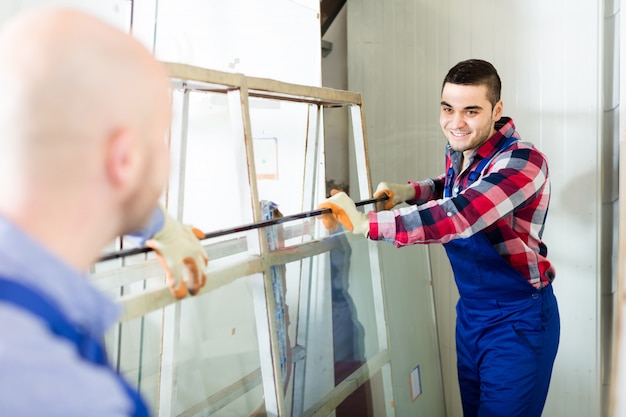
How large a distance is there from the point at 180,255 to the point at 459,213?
746 mm

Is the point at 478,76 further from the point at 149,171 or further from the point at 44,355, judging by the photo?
the point at 44,355

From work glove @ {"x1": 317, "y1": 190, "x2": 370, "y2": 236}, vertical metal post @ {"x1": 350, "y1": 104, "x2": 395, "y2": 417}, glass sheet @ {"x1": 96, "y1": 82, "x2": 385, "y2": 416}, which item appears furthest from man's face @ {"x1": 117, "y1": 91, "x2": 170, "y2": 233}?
vertical metal post @ {"x1": 350, "y1": 104, "x2": 395, "y2": 417}

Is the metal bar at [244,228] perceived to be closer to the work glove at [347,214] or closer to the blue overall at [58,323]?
the work glove at [347,214]

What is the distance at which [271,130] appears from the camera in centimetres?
177

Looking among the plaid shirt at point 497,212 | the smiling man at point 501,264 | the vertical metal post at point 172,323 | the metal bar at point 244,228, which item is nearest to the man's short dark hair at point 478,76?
the smiling man at point 501,264

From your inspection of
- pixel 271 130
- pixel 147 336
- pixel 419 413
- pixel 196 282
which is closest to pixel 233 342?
pixel 147 336

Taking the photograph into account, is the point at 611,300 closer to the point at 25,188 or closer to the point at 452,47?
the point at 452,47

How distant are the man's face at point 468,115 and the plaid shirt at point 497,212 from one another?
0.11 ft

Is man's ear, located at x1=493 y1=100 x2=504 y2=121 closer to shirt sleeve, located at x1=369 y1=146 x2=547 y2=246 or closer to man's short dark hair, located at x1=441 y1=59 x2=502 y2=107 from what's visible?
man's short dark hair, located at x1=441 y1=59 x2=502 y2=107

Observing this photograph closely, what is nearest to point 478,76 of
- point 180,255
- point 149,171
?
point 180,255

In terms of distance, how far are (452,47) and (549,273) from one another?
3.28ft

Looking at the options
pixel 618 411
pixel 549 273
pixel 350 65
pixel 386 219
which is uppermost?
pixel 350 65

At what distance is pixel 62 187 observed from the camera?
43cm

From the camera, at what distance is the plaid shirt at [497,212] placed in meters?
1.31
